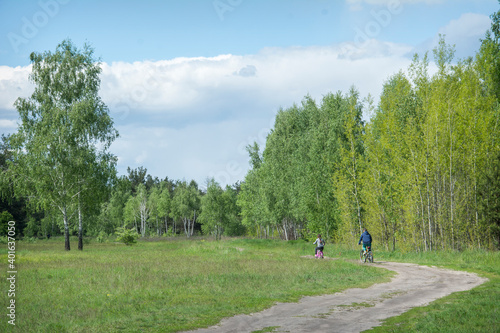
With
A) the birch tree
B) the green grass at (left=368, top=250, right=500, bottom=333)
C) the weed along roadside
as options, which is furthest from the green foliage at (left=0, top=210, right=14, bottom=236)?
the green grass at (left=368, top=250, right=500, bottom=333)

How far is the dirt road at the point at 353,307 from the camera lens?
430 inches

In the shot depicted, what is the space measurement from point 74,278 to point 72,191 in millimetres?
24374

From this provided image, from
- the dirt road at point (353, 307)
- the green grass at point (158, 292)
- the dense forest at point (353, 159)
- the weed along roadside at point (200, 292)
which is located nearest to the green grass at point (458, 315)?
the weed along roadside at point (200, 292)

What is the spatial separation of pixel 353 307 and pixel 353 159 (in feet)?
83.9

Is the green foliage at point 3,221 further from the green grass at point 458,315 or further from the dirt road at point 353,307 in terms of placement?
the green grass at point 458,315

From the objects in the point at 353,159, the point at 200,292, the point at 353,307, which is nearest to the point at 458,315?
the point at 353,307

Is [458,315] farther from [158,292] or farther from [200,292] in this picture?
[158,292]

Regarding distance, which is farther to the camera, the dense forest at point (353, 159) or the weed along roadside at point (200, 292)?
the dense forest at point (353, 159)

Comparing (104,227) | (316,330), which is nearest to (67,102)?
(316,330)

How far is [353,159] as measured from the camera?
3769 centimetres

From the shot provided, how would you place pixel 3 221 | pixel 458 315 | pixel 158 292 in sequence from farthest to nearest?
1. pixel 3 221
2. pixel 158 292
3. pixel 458 315

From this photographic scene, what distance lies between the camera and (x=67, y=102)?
146ft

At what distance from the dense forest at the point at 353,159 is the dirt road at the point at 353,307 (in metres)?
11.2

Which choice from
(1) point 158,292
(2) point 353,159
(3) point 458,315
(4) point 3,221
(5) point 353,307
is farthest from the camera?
(4) point 3,221
